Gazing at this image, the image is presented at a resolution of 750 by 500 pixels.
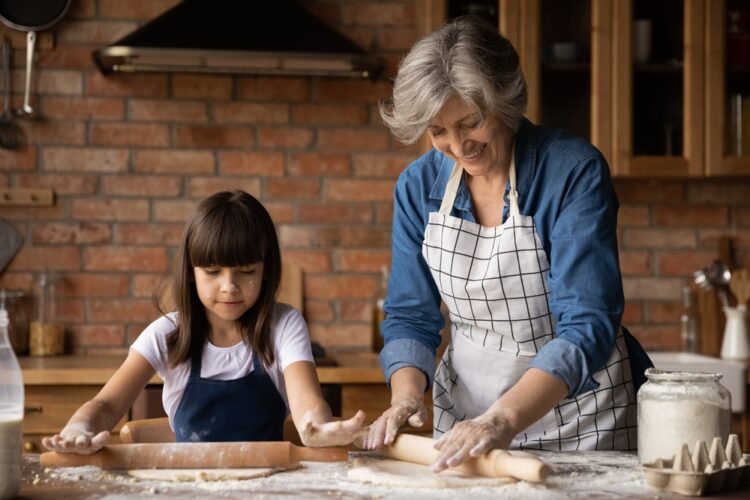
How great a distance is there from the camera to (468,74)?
1.52 metres

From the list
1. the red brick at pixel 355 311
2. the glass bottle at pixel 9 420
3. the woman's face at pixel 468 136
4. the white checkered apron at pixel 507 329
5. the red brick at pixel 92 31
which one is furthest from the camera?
the red brick at pixel 355 311

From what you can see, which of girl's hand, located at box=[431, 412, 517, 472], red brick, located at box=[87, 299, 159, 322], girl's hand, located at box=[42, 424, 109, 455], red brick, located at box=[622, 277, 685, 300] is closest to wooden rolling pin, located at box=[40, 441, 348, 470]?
girl's hand, located at box=[42, 424, 109, 455]

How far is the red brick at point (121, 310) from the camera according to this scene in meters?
3.08

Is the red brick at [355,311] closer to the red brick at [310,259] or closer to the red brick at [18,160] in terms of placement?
the red brick at [310,259]

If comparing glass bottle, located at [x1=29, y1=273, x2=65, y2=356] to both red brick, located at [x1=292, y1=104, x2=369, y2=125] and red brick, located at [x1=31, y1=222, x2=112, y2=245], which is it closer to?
red brick, located at [x1=31, y1=222, x2=112, y2=245]

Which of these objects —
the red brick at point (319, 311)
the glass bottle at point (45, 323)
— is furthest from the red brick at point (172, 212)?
the red brick at point (319, 311)

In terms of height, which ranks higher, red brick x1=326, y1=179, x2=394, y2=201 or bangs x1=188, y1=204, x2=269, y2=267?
red brick x1=326, y1=179, x2=394, y2=201

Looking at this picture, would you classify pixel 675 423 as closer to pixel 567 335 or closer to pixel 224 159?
pixel 567 335

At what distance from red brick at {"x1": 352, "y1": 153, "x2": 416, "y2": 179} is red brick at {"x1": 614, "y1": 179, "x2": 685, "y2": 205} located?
711mm

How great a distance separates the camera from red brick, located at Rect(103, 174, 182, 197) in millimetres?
3082

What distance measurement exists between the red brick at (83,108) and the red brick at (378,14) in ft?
2.53

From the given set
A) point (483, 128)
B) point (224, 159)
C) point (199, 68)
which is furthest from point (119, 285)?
point (483, 128)

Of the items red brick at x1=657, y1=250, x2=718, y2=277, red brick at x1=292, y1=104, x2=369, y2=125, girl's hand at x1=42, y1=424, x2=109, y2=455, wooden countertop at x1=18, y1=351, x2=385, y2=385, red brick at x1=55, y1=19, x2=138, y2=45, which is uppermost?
red brick at x1=55, y1=19, x2=138, y2=45

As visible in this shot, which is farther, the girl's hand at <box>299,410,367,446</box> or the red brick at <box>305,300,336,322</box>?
the red brick at <box>305,300,336,322</box>
